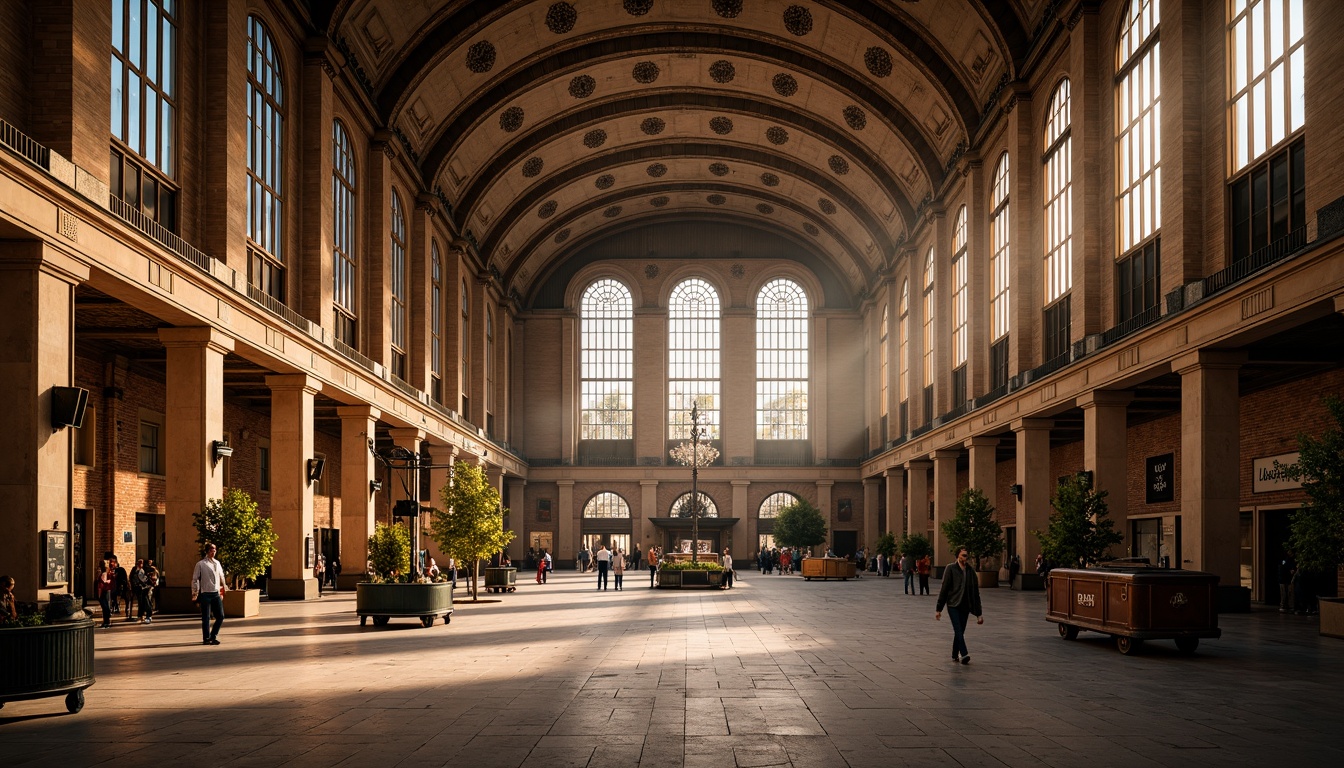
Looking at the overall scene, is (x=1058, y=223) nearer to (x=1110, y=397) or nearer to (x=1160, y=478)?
(x=1110, y=397)

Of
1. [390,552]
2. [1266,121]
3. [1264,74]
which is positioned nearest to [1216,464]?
[1266,121]

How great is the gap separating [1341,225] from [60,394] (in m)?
19.3

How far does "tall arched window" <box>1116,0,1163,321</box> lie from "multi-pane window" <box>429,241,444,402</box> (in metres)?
26.9

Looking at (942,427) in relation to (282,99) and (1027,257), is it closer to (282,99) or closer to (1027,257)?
(1027,257)

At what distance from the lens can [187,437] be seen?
22.2 metres

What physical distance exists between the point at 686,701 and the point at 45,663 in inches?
229

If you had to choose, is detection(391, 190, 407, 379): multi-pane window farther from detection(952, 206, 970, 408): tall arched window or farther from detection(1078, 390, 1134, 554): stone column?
detection(1078, 390, 1134, 554): stone column

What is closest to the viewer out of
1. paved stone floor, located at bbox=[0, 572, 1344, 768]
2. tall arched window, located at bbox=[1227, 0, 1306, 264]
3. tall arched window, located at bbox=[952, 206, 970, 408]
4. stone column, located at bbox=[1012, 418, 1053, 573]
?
paved stone floor, located at bbox=[0, 572, 1344, 768]

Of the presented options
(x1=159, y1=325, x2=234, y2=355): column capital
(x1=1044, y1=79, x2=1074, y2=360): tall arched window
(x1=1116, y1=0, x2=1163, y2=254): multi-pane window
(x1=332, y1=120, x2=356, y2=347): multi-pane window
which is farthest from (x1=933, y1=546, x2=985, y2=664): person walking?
(x1=332, y1=120, x2=356, y2=347): multi-pane window

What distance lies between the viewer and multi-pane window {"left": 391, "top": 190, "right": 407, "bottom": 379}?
3972cm

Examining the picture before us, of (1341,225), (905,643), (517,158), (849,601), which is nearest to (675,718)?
(905,643)

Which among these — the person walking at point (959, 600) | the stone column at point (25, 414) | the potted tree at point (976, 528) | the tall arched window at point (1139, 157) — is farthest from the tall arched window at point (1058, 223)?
the stone column at point (25, 414)

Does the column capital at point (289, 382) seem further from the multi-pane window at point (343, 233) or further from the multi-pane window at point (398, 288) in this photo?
the multi-pane window at point (398, 288)

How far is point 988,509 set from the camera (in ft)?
115
